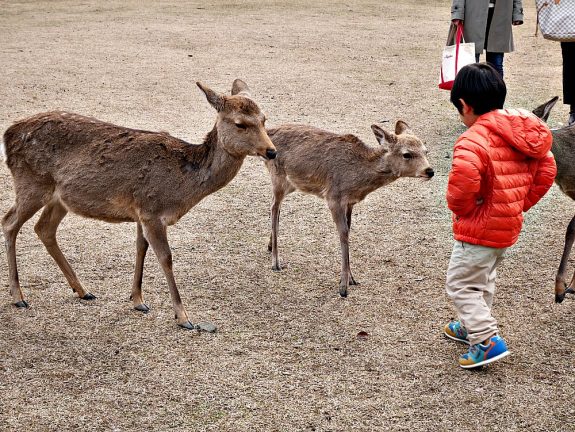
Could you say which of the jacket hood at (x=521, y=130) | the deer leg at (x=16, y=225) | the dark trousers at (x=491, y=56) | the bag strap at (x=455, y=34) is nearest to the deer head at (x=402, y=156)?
the jacket hood at (x=521, y=130)

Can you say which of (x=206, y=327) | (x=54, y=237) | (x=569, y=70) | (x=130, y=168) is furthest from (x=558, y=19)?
(x=54, y=237)

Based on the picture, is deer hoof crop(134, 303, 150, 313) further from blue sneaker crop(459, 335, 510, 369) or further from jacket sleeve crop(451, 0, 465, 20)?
jacket sleeve crop(451, 0, 465, 20)

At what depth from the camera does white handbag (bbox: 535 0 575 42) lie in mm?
7938

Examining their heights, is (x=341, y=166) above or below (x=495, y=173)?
below

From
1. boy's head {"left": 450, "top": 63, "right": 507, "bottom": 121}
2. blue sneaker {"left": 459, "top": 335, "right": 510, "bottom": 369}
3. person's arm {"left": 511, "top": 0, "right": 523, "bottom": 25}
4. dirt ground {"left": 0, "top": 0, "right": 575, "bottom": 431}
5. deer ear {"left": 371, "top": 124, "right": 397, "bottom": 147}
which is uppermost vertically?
boy's head {"left": 450, "top": 63, "right": 507, "bottom": 121}

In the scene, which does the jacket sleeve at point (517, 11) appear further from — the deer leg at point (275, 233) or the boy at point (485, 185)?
the boy at point (485, 185)

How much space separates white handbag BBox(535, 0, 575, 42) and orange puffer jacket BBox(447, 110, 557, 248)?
3.78m

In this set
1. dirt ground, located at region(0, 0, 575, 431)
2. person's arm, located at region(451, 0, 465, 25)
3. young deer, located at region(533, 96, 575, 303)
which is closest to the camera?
dirt ground, located at region(0, 0, 575, 431)

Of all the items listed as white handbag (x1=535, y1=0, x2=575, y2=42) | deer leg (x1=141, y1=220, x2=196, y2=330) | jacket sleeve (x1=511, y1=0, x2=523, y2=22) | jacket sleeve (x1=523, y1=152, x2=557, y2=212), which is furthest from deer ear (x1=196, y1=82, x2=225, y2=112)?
jacket sleeve (x1=511, y1=0, x2=523, y2=22)

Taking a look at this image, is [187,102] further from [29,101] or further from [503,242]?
[503,242]

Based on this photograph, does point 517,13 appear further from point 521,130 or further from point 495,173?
point 495,173

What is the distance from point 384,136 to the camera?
6.05m

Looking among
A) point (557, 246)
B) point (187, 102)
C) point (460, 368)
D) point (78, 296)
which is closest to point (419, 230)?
point (557, 246)

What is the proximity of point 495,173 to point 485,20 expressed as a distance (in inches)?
203
